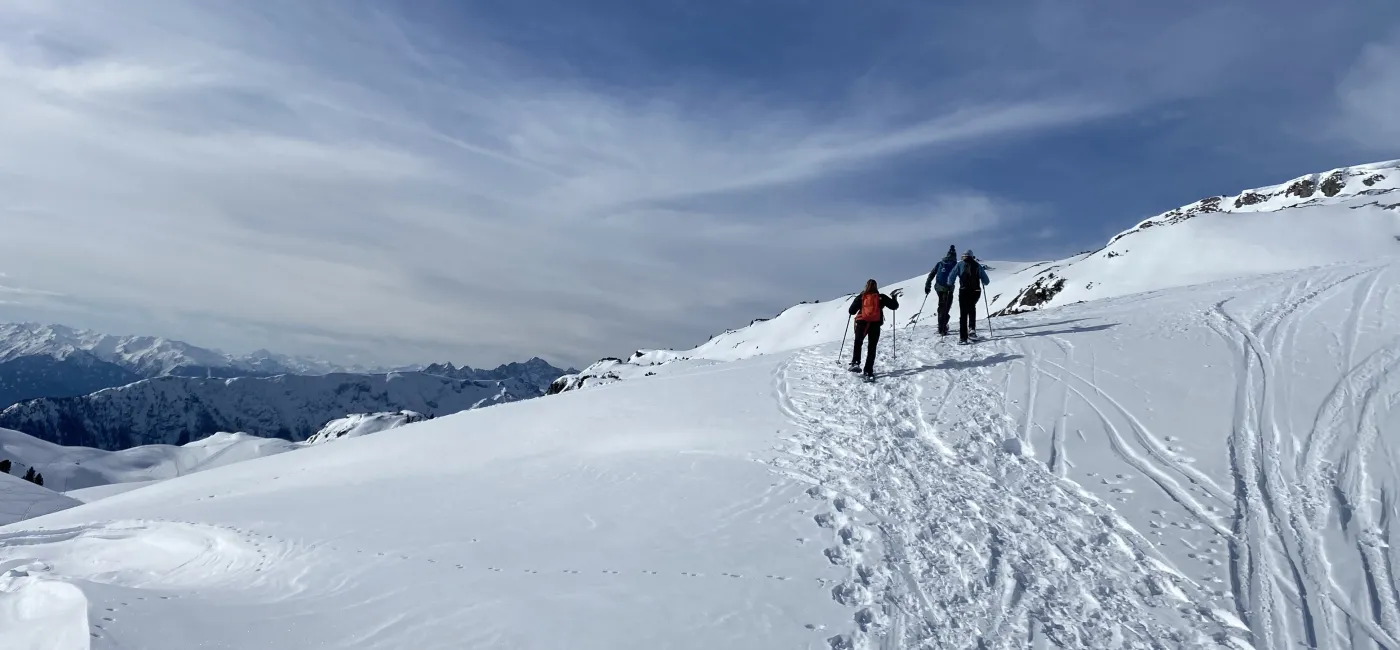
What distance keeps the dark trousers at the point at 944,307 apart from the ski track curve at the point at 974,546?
664 cm

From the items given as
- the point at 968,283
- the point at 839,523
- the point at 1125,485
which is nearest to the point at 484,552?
the point at 839,523

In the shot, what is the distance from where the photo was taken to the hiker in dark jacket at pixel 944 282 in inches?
765

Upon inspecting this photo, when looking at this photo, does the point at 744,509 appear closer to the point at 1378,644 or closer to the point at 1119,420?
the point at 1378,644

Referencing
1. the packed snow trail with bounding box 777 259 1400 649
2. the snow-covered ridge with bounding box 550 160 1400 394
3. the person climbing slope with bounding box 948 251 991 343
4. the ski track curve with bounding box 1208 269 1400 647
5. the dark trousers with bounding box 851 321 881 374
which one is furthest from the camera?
the snow-covered ridge with bounding box 550 160 1400 394

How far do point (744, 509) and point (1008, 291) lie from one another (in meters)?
93.9

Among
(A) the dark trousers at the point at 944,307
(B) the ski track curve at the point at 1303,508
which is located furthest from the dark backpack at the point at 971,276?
(B) the ski track curve at the point at 1303,508

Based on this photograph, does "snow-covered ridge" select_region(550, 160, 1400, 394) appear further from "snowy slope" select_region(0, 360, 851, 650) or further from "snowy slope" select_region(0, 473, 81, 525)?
"snowy slope" select_region(0, 473, 81, 525)

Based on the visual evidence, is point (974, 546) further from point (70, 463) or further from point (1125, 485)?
point (70, 463)

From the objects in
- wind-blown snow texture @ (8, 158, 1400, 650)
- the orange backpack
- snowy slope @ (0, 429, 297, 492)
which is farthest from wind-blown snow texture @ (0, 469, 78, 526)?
snowy slope @ (0, 429, 297, 492)

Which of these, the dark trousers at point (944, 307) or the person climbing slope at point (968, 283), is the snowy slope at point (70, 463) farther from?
the person climbing slope at point (968, 283)

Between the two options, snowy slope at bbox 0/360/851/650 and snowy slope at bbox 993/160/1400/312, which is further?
snowy slope at bbox 993/160/1400/312

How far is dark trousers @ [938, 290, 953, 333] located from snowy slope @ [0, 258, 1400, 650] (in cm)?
287

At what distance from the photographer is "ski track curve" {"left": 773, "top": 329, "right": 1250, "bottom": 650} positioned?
6.20 m

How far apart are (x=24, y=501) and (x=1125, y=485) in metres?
38.2
